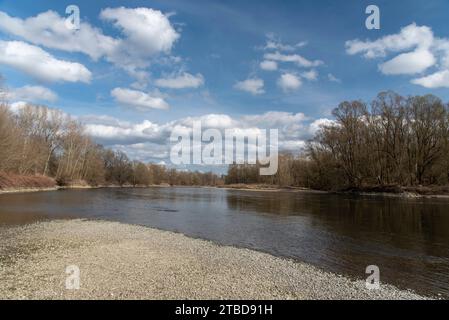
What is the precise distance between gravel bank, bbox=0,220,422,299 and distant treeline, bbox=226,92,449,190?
67.9 m

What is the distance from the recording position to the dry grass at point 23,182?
63938mm

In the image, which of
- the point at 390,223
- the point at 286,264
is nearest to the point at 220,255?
the point at 286,264

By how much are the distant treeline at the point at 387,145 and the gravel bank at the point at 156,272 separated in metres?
67.9

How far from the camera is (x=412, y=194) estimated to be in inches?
2579

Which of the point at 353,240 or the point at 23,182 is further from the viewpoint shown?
the point at 23,182

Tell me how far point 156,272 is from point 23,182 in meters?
72.2

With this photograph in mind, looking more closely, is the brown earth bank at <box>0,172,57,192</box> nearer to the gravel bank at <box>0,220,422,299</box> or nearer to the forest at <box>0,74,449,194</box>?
the forest at <box>0,74,449,194</box>

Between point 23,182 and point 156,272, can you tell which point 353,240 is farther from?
point 23,182

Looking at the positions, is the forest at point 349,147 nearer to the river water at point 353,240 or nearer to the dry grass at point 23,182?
the dry grass at point 23,182

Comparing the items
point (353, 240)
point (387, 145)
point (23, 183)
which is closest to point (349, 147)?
point (387, 145)

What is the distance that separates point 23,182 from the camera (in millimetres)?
71312

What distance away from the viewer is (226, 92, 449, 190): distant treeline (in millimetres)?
70375
